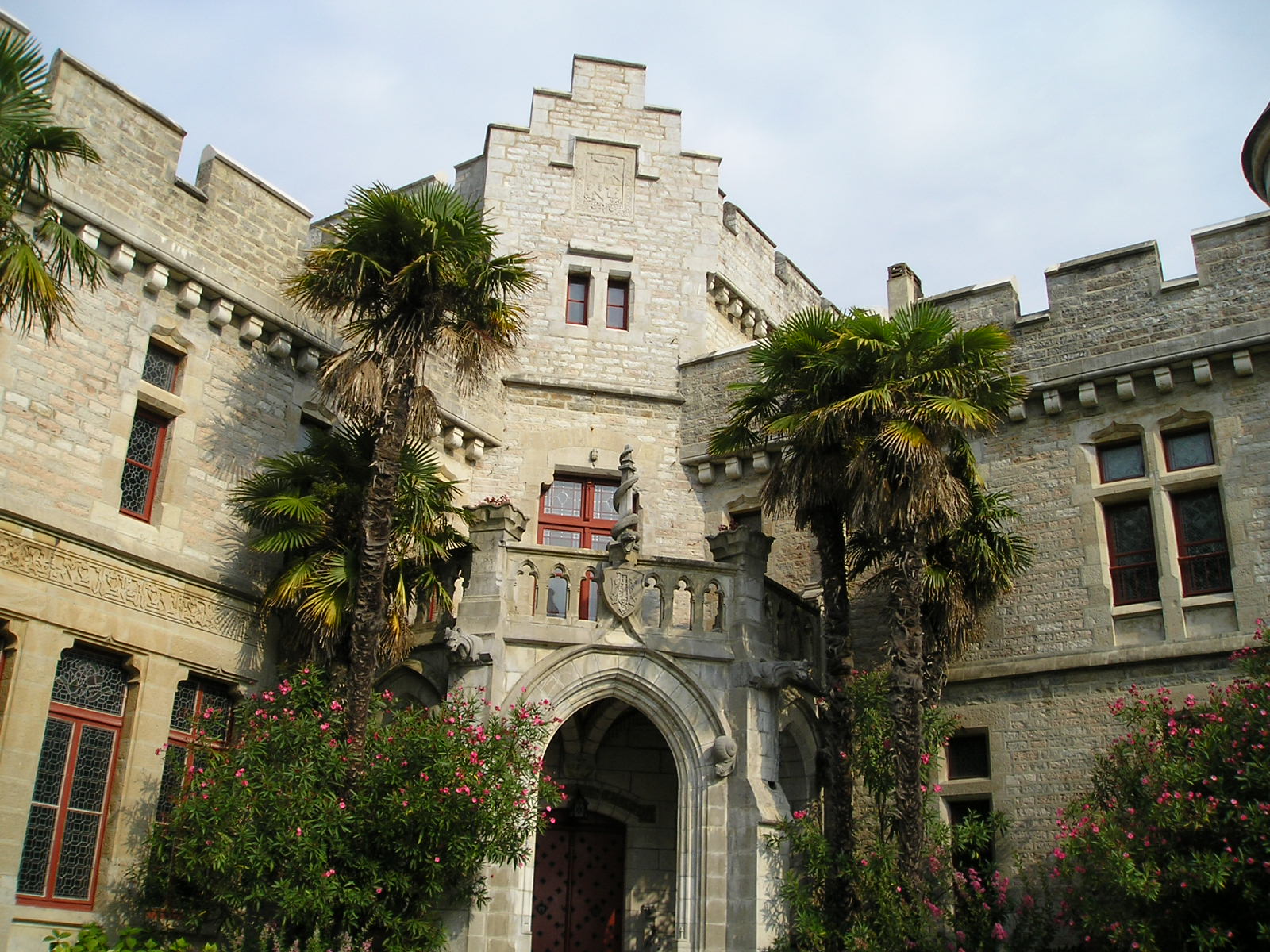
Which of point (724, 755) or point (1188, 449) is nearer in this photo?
point (724, 755)

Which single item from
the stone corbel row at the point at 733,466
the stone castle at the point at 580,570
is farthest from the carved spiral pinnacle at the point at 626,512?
the stone corbel row at the point at 733,466

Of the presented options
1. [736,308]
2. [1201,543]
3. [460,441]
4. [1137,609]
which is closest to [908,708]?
[1137,609]

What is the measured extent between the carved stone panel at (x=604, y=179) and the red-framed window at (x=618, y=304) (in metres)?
1.13

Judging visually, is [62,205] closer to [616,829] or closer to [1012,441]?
[616,829]

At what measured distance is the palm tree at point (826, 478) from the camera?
15.0 metres

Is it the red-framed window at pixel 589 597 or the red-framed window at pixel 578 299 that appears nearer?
the red-framed window at pixel 589 597

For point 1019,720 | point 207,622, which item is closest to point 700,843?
point 1019,720

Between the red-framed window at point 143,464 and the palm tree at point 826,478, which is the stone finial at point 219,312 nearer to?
the red-framed window at point 143,464

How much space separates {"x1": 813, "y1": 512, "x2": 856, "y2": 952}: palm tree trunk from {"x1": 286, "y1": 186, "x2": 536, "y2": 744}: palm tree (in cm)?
444

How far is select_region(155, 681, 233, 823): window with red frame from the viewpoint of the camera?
14828 millimetres

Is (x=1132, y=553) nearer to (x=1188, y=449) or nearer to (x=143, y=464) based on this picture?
(x=1188, y=449)

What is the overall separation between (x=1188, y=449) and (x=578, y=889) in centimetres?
940

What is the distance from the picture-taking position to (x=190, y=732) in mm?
15781

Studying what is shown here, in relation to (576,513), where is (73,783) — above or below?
below
